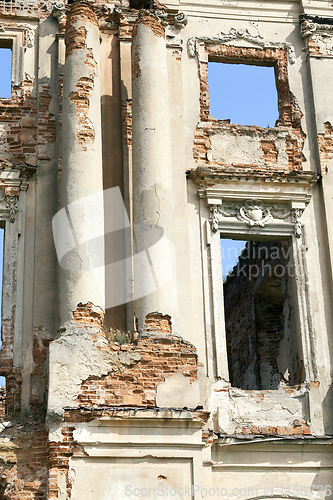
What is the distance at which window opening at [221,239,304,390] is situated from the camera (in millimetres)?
13602

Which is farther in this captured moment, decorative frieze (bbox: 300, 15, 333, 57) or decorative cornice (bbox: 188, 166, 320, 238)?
decorative frieze (bbox: 300, 15, 333, 57)

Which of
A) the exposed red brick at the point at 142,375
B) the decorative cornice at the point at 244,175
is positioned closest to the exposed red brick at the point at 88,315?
the exposed red brick at the point at 142,375

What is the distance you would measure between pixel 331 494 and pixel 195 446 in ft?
6.42

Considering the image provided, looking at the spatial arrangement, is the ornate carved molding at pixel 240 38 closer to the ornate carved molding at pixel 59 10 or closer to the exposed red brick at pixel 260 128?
the exposed red brick at pixel 260 128

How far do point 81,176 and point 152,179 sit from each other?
87cm

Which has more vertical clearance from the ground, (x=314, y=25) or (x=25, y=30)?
(x=314, y=25)

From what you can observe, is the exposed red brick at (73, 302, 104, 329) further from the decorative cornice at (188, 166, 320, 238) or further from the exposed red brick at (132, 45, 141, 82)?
the exposed red brick at (132, 45, 141, 82)

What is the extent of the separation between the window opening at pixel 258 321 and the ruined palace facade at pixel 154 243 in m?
1.85

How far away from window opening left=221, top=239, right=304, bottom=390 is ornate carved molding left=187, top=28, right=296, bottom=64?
3030mm

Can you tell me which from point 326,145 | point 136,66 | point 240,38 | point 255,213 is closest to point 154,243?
point 255,213

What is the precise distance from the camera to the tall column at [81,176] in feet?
31.0

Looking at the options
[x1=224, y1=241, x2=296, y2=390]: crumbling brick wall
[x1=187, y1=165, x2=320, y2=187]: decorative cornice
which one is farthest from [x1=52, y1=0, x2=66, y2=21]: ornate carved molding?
[x1=224, y1=241, x2=296, y2=390]: crumbling brick wall

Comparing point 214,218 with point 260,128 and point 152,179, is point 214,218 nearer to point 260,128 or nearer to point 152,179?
point 152,179

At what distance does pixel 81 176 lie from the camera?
9.98m
